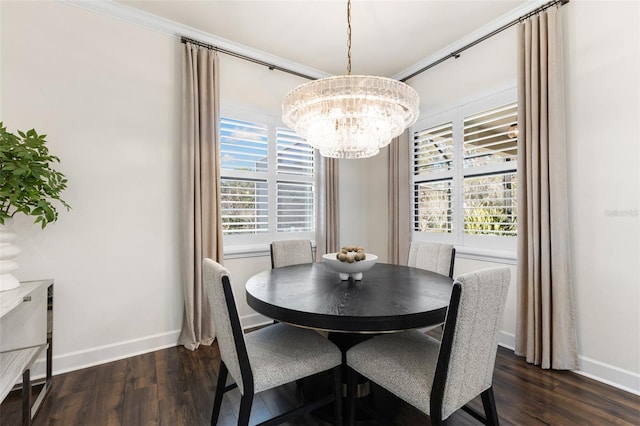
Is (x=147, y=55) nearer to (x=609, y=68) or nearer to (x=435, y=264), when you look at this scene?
(x=435, y=264)

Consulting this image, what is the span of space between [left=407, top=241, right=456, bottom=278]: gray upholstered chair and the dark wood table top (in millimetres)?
389

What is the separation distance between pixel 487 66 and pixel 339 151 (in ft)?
5.89

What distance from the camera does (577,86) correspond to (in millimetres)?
2307

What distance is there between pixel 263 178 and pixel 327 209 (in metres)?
0.86

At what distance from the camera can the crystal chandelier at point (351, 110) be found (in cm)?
187

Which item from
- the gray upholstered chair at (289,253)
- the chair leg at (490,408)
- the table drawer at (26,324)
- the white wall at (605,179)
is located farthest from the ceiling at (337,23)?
the chair leg at (490,408)

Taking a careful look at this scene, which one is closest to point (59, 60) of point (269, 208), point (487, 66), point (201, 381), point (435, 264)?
point (269, 208)

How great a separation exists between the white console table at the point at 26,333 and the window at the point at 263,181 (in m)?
1.49

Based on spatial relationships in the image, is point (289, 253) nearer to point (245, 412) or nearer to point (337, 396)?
point (337, 396)

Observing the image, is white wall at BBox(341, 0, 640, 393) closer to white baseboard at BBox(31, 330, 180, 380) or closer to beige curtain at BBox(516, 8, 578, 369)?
beige curtain at BBox(516, 8, 578, 369)

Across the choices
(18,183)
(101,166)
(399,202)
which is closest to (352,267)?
(399,202)

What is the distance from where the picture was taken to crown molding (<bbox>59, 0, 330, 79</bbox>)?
8.12 ft

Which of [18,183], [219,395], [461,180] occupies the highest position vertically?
[461,180]

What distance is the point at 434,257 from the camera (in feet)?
8.66
